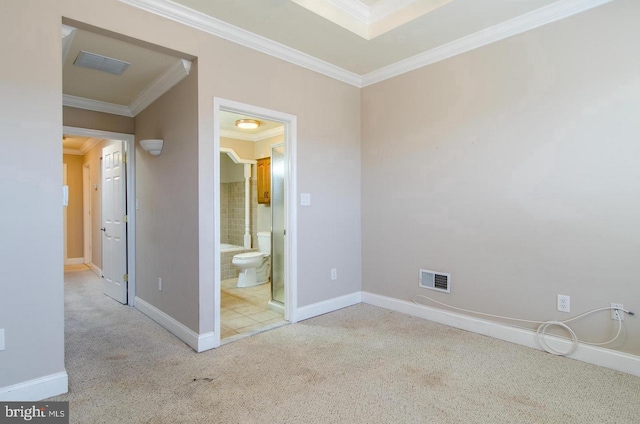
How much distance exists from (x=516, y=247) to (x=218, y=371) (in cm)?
252

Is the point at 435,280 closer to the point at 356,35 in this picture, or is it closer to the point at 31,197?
the point at 356,35

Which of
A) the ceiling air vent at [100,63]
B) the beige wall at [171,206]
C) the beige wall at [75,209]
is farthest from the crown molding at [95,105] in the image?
the beige wall at [75,209]

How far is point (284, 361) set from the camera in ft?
8.14

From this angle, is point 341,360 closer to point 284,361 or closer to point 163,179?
point 284,361

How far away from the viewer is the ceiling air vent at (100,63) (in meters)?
2.76

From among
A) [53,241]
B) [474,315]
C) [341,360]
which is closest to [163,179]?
[53,241]

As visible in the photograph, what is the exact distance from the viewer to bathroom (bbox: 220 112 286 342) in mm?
3695

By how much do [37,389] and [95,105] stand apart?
10.1 feet

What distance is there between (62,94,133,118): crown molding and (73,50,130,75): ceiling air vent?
993 mm

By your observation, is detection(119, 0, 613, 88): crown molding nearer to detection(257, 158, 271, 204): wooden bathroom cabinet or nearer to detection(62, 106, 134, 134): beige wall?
detection(62, 106, 134, 134): beige wall

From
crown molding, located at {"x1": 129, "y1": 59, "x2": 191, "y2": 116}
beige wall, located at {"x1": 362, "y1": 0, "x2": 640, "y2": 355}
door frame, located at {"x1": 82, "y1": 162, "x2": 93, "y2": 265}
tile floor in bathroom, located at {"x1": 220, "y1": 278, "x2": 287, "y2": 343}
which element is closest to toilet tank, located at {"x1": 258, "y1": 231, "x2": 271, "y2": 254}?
tile floor in bathroom, located at {"x1": 220, "y1": 278, "x2": 287, "y2": 343}

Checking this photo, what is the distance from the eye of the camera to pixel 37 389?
198cm

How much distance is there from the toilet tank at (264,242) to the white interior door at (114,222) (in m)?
1.99

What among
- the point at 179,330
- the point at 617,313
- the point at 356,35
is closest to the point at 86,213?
the point at 179,330
